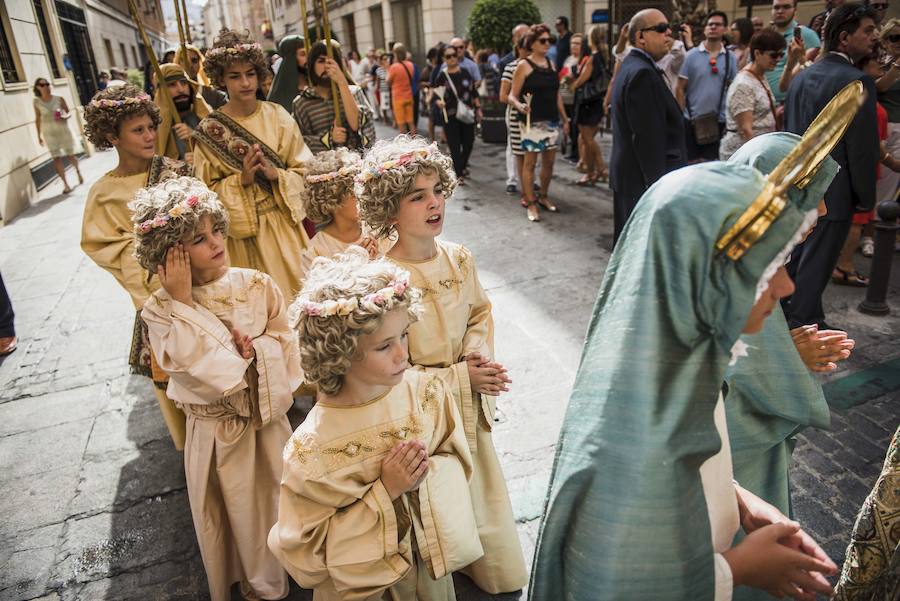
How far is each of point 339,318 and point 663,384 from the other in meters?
0.91

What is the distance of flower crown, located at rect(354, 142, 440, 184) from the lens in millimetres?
2312

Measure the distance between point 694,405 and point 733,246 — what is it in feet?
1.03

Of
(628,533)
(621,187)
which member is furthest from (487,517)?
(621,187)

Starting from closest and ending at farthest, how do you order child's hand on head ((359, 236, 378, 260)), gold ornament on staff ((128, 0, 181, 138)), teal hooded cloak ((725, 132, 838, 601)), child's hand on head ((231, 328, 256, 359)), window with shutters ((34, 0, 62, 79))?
teal hooded cloak ((725, 132, 838, 601))
child's hand on head ((231, 328, 256, 359))
child's hand on head ((359, 236, 378, 260))
gold ornament on staff ((128, 0, 181, 138))
window with shutters ((34, 0, 62, 79))

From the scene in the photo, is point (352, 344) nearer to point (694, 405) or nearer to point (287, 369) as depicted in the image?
point (694, 405)

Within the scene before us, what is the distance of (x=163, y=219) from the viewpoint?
230 centimetres

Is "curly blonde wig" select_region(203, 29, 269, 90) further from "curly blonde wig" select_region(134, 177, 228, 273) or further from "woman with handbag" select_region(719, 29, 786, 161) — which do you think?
"woman with handbag" select_region(719, 29, 786, 161)

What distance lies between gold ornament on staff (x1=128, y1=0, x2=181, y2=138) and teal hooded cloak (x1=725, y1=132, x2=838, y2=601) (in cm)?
326

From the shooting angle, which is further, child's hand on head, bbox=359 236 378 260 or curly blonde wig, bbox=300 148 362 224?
curly blonde wig, bbox=300 148 362 224

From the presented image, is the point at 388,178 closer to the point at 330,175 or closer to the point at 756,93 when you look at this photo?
the point at 330,175

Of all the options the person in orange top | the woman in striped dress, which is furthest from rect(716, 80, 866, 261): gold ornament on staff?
the person in orange top

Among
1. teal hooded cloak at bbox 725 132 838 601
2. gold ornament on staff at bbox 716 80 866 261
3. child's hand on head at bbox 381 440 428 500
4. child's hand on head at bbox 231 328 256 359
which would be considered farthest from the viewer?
child's hand on head at bbox 231 328 256 359

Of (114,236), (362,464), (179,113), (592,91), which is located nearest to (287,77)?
(179,113)

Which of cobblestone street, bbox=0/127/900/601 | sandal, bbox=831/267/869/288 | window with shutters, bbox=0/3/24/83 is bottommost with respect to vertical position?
cobblestone street, bbox=0/127/900/601
